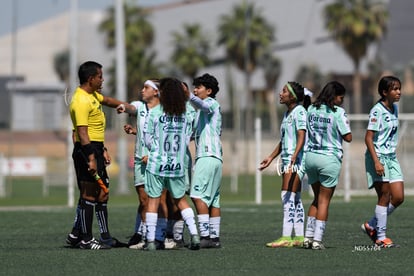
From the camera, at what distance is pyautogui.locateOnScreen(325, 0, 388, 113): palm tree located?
74.5 meters

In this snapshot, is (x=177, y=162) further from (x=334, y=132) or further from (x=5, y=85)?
(x=5, y=85)

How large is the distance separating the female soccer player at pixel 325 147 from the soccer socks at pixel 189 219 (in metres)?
1.36

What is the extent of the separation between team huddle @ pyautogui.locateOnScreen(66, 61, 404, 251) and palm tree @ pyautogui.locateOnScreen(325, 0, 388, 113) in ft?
198

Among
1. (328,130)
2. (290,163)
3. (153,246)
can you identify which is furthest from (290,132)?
(153,246)

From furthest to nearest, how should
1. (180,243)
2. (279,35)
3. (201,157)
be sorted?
1. (279,35)
2. (180,243)
3. (201,157)

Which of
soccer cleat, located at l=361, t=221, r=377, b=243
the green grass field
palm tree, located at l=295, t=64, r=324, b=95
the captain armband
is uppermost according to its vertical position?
palm tree, located at l=295, t=64, r=324, b=95

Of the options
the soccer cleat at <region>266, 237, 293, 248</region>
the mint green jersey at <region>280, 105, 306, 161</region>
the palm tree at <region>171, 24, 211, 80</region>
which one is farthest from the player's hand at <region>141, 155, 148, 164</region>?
the palm tree at <region>171, 24, 211, 80</region>

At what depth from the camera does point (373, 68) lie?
79.2 metres

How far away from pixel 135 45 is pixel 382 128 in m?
77.7

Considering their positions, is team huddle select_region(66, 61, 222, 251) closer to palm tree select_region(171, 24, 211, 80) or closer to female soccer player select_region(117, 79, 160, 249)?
female soccer player select_region(117, 79, 160, 249)

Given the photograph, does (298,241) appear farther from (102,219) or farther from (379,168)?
(102,219)

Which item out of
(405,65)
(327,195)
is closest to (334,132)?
(327,195)

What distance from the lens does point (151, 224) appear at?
13.9 metres

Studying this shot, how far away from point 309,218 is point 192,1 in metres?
77.8
